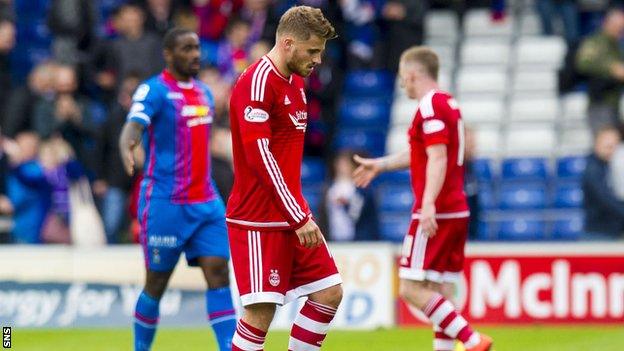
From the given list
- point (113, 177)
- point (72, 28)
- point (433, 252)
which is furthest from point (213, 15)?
point (433, 252)

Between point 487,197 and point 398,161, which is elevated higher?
point 398,161

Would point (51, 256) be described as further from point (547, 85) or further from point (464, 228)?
point (547, 85)

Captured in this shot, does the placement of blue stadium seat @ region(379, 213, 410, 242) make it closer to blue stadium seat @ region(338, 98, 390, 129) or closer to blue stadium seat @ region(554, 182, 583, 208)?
blue stadium seat @ region(338, 98, 390, 129)

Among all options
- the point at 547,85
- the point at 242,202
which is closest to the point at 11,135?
the point at 547,85

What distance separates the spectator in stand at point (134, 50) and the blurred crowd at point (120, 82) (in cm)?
1

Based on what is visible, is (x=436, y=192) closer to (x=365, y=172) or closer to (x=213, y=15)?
(x=365, y=172)

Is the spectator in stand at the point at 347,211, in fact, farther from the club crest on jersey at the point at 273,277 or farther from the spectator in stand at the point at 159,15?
the club crest on jersey at the point at 273,277

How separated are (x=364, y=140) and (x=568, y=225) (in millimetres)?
2909

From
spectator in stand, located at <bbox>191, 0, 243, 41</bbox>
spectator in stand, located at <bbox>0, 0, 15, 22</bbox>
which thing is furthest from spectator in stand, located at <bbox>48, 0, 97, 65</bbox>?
spectator in stand, located at <bbox>191, 0, 243, 41</bbox>

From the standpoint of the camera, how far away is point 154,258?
989cm

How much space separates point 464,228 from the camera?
9828 millimetres

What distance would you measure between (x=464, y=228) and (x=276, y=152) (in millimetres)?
2279

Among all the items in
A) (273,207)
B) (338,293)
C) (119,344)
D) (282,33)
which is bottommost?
(119,344)

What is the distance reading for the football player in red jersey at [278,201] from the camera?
25.4 ft
